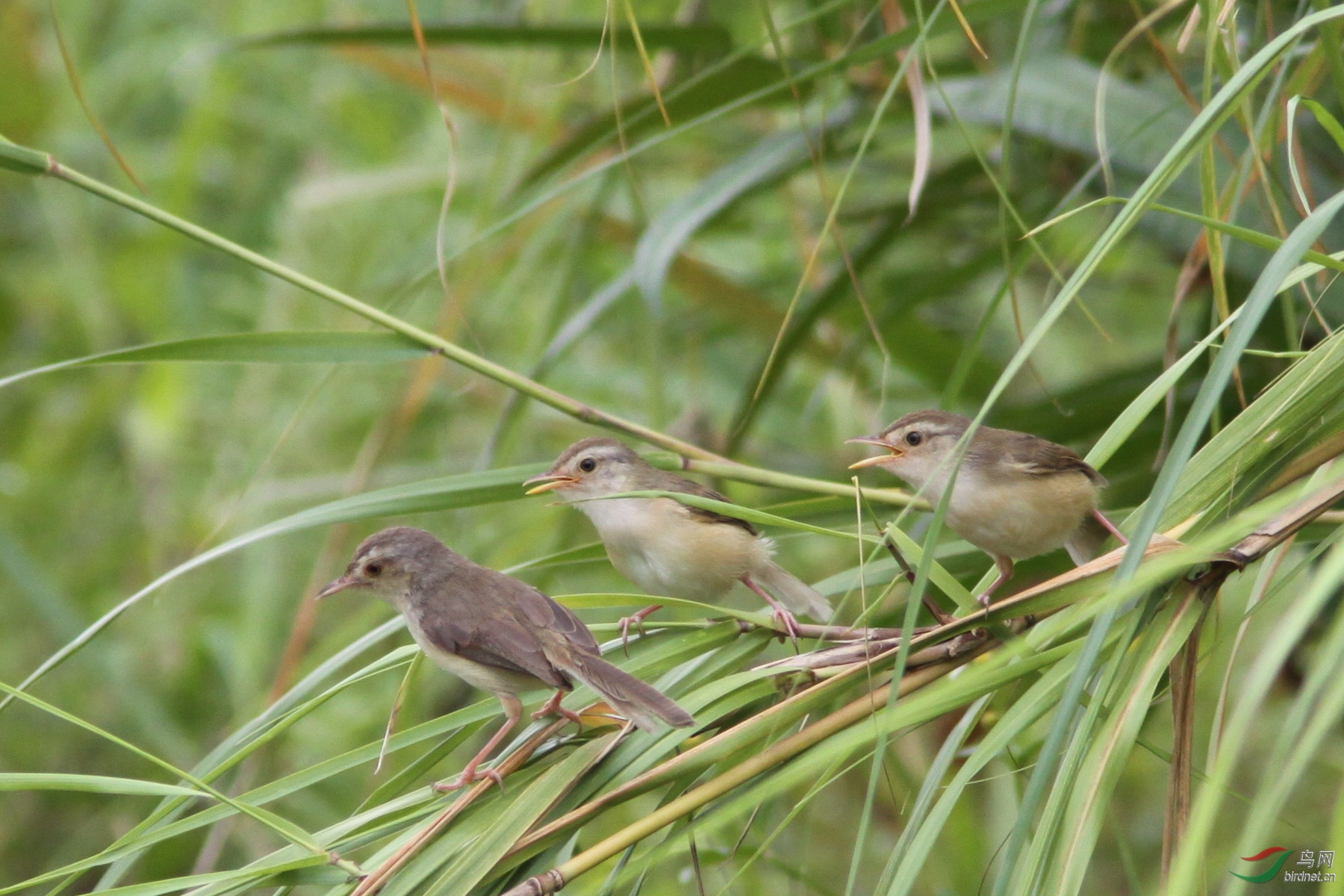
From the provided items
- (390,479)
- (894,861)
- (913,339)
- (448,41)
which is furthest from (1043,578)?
A: (390,479)

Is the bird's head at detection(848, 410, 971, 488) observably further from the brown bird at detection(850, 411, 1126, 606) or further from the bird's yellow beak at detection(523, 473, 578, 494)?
the bird's yellow beak at detection(523, 473, 578, 494)

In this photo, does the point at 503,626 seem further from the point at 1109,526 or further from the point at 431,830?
the point at 1109,526

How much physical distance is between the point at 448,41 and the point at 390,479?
2.27m

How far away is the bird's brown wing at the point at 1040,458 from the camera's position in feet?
7.96

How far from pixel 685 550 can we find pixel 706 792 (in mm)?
1361

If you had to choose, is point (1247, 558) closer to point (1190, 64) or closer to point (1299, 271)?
point (1299, 271)

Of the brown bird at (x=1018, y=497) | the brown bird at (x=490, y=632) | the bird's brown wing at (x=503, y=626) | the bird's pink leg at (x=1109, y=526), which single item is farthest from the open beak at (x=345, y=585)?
the bird's pink leg at (x=1109, y=526)

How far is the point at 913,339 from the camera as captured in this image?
4074 millimetres

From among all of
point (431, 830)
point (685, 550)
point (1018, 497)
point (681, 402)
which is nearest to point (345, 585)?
point (685, 550)

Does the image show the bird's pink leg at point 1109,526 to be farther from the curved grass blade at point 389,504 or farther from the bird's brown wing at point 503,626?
the curved grass blade at point 389,504

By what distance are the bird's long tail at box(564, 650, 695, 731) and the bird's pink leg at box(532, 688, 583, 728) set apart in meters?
0.10

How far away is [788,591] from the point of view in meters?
3.11

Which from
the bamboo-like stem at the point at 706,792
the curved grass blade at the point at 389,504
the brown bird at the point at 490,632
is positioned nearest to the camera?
the bamboo-like stem at the point at 706,792

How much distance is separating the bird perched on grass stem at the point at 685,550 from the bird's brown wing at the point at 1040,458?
0.61 meters
